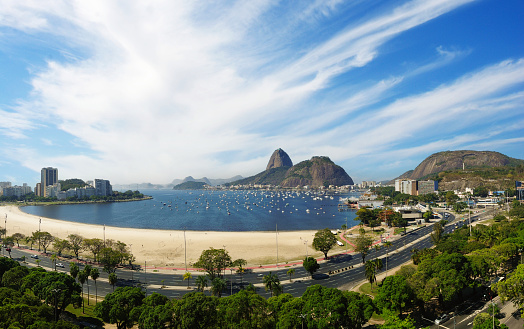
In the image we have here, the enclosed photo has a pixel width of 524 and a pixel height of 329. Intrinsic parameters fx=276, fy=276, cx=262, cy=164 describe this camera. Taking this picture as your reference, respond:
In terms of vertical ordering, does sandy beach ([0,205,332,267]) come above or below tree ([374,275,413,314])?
below

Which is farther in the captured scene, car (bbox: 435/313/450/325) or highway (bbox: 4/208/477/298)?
highway (bbox: 4/208/477/298)

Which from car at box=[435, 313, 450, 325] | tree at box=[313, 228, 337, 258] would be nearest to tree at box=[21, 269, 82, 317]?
car at box=[435, 313, 450, 325]

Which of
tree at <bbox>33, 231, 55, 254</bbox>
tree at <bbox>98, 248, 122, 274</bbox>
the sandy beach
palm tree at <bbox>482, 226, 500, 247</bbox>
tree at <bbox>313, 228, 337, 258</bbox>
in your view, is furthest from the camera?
tree at <bbox>33, 231, 55, 254</bbox>

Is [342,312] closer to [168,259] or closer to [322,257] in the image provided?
[322,257]

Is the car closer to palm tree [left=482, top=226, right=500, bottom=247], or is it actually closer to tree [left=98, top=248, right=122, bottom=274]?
palm tree [left=482, top=226, right=500, bottom=247]

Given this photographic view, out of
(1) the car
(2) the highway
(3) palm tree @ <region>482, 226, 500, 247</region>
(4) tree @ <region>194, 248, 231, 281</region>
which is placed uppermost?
(3) palm tree @ <region>482, 226, 500, 247</region>
